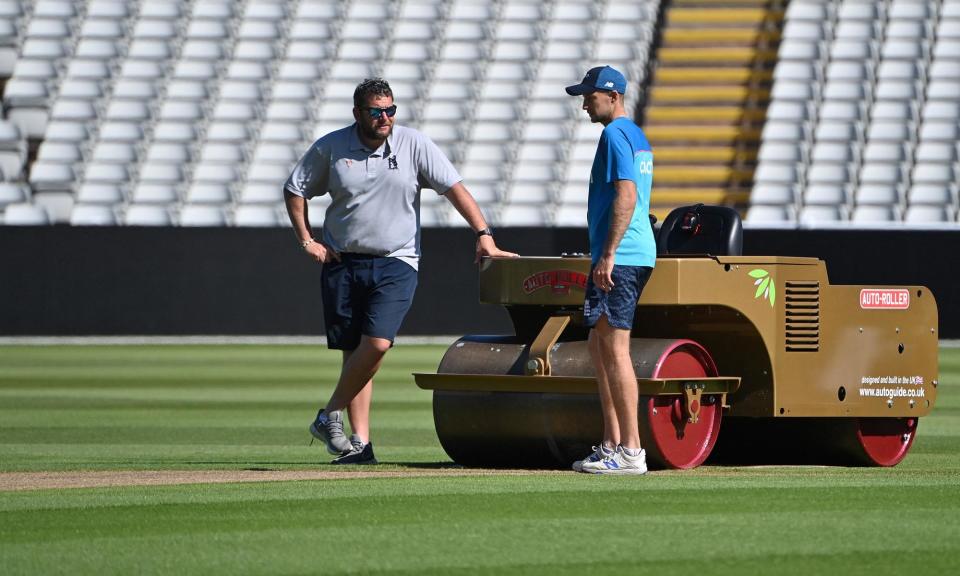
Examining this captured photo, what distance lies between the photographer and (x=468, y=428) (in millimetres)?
8586

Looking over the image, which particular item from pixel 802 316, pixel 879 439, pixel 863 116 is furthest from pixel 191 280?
pixel 802 316

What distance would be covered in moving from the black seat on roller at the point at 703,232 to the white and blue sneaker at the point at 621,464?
1296 mm

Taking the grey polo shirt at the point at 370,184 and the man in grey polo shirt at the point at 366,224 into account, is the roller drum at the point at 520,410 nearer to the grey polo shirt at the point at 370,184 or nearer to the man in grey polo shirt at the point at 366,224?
the man in grey polo shirt at the point at 366,224

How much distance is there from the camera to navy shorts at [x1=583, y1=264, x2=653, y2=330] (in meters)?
7.79

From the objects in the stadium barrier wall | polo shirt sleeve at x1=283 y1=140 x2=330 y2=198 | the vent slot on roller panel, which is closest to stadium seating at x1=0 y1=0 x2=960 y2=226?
the stadium barrier wall

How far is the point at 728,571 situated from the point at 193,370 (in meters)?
13.5

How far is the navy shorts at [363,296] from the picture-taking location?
343 inches

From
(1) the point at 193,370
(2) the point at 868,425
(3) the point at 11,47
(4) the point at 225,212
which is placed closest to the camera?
(2) the point at 868,425

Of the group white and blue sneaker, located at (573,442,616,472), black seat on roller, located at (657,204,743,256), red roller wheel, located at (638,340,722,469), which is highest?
black seat on roller, located at (657,204,743,256)

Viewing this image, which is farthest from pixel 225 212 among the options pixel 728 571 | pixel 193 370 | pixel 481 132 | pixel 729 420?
pixel 728 571

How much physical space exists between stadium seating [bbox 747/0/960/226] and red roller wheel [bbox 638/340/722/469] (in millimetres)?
17450

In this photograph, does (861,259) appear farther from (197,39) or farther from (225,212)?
(197,39)

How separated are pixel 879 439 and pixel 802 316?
99 centimetres

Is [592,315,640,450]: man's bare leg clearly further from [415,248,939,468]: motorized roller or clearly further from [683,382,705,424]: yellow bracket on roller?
[683,382,705,424]: yellow bracket on roller
